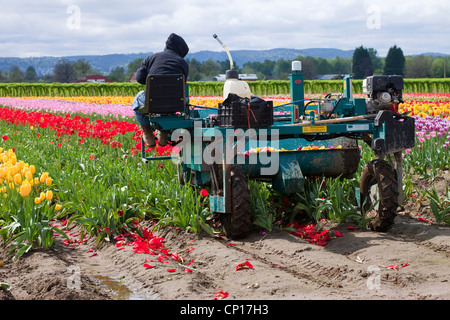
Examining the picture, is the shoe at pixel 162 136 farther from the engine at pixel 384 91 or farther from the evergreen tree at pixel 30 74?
the evergreen tree at pixel 30 74

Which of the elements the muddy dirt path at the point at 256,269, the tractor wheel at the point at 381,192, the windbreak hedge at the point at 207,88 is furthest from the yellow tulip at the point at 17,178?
the windbreak hedge at the point at 207,88

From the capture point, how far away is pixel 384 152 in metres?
5.83

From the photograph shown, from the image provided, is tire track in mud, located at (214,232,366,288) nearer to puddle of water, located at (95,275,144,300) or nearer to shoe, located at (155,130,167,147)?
puddle of water, located at (95,275,144,300)

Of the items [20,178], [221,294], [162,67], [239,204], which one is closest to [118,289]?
[221,294]

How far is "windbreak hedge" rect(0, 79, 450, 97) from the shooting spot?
1539 inches

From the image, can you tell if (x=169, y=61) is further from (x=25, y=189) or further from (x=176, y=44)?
(x=25, y=189)

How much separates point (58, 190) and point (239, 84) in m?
2.80

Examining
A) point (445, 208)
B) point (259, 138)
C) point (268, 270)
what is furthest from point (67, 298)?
point (445, 208)

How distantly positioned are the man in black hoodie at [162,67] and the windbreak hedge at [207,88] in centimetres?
3140

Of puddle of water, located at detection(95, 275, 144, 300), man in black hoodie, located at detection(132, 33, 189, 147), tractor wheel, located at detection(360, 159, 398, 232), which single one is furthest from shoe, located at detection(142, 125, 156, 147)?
tractor wheel, located at detection(360, 159, 398, 232)

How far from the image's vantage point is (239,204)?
19.0 ft

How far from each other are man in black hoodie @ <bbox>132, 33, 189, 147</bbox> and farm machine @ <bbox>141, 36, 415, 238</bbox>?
31 cm

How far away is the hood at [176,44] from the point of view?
720cm

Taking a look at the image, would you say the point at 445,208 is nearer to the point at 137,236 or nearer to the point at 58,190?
the point at 137,236
